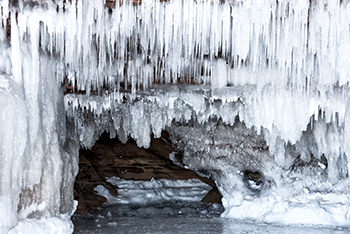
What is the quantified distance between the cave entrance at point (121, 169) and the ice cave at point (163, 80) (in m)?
2.42

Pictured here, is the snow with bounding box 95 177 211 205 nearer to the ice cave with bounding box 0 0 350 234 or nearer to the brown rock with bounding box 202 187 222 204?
the brown rock with bounding box 202 187 222 204

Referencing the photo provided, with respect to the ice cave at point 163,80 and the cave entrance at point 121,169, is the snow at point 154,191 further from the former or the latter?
the ice cave at point 163,80

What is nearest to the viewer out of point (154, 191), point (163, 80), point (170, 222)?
point (163, 80)

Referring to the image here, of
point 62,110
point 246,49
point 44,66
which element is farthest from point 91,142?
point 246,49

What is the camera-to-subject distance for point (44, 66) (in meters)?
4.92

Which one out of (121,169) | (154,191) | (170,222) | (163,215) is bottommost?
(154,191)

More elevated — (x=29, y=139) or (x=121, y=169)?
(x=29, y=139)

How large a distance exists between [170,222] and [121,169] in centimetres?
364

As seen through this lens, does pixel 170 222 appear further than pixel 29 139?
Yes

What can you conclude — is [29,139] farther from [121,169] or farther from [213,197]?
[213,197]

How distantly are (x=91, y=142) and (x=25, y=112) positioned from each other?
333 centimetres

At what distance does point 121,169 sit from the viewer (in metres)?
10.7

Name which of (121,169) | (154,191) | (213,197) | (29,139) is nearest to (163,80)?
(29,139)

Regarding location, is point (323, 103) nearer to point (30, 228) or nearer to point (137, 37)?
point (137, 37)
